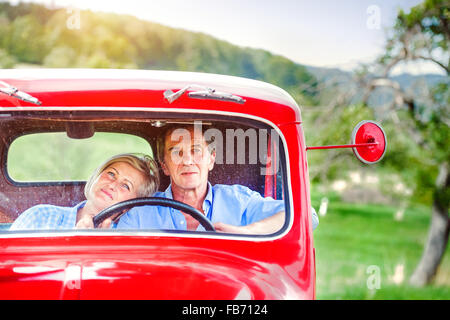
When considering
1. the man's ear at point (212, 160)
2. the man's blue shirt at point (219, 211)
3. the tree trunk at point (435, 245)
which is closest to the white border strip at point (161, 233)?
the man's blue shirt at point (219, 211)

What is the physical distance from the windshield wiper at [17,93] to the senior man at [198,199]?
522 millimetres

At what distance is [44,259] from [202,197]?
0.71 metres

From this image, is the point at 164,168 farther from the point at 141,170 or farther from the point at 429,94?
the point at 429,94

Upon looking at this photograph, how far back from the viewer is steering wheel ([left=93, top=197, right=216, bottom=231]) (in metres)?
2.11

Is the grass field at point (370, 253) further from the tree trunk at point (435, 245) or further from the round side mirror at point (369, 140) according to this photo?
the round side mirror at point (369, 140)

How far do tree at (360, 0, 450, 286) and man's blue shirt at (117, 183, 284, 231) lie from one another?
675 cm

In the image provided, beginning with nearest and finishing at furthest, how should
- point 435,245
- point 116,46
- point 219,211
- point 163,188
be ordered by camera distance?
point 219,211, point 163,188, point 435,245, point 116,46

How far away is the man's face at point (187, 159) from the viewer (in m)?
2.31

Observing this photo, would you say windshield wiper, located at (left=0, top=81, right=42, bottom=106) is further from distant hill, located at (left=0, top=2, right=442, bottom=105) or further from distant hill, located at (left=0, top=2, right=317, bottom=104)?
distant hill, located at (left=0, top=2, right=317, bottom=104)

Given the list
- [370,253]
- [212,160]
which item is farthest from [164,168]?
[370,253]

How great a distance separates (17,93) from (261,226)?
98cm

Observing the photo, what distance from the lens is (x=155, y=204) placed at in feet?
6.93

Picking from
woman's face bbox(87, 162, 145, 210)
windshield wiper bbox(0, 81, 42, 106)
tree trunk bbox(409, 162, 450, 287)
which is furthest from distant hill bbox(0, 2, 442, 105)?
windshield wiper bbox(0, 81, 42, 106)
